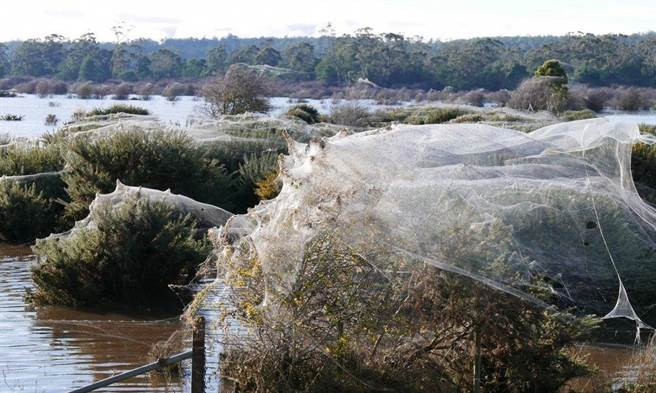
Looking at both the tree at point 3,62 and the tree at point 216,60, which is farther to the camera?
the tree at point 3,62

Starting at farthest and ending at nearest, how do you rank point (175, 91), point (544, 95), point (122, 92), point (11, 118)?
point (175, 91) → point (122, 92) → point (11, 118) → point (544, 95)

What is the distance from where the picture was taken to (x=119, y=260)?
11992 millimetres

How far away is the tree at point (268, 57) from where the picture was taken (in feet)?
357

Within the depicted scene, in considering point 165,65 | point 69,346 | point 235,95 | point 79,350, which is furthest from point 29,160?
point 165,65

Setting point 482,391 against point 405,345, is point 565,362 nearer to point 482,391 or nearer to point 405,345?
point 482,391

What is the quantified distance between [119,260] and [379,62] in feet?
301

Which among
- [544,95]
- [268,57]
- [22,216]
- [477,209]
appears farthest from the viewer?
[268,57]

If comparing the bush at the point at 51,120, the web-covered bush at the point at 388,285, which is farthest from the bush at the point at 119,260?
the bush at the point at 51,120

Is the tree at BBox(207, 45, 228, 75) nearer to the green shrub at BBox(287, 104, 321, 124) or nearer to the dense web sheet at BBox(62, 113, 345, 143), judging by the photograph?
the green shrub at BBox(287, 104, 321, 124)

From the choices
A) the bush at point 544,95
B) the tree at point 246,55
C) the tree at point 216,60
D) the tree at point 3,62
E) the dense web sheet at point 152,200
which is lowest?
the tree at point 3,62

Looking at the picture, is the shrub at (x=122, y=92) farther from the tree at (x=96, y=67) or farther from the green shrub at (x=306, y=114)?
the green shrub at (x=306, y=114)

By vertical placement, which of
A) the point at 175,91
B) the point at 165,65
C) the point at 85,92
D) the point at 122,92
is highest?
the point at 85,92

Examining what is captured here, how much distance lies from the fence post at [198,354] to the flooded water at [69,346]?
1039 mm

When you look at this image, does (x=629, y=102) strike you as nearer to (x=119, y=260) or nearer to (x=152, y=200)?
(x=152, y=200)
